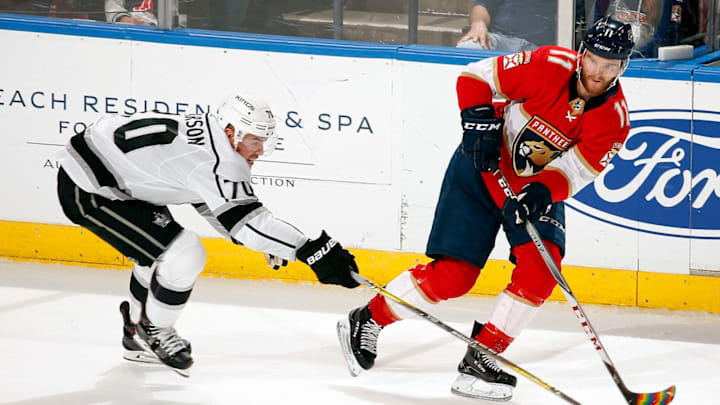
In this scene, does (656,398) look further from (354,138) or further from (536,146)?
(354,138)

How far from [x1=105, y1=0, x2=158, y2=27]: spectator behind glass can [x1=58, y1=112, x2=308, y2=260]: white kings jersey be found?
1347mm

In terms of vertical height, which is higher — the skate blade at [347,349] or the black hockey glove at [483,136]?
the black hockey glove at [483,136]

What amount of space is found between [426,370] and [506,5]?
1.60 meters

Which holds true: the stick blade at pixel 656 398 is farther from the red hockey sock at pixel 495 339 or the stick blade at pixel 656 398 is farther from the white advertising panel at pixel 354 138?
the white advertising panel at pixel 354 138

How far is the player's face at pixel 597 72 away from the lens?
2744 mm

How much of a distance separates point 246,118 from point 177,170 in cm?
24

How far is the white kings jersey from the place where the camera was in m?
2.71

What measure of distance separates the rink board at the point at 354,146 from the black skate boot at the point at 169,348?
Result: 3.73ft

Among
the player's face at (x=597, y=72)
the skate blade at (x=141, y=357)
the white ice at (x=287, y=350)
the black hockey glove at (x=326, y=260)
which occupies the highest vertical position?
the player's face at (x=597, y=72)

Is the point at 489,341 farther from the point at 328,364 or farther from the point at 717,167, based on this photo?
the point at 717,167

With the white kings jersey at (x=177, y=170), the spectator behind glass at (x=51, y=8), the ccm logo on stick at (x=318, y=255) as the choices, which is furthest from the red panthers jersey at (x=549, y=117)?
the spectator behind glass at (x=51, y=8)

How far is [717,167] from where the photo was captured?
12.6ft

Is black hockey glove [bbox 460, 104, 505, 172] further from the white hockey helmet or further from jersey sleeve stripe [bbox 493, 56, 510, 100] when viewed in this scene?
the white hockey helmet

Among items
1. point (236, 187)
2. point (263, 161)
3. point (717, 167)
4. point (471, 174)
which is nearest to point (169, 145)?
point (236, 187)
